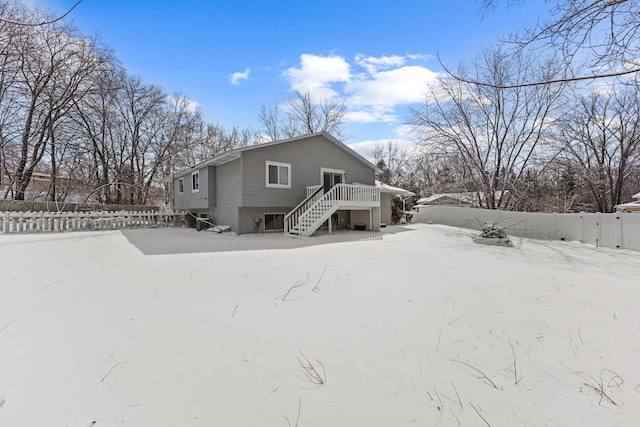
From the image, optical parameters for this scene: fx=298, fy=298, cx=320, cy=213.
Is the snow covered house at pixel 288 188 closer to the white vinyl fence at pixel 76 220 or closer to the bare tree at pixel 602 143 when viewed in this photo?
the white vinyl fence at pixel 76 220

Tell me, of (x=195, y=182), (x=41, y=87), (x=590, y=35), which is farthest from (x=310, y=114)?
(x=590, y=35)

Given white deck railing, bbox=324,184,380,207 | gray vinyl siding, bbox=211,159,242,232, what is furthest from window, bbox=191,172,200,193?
white deck railing, bbox=324,184,380,207

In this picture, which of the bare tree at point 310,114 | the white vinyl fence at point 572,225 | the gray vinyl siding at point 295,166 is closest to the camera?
the white vinyl fence at point 572,225

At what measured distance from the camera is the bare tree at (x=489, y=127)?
56.3 ft

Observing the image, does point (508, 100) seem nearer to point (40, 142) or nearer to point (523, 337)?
point (523, 337)

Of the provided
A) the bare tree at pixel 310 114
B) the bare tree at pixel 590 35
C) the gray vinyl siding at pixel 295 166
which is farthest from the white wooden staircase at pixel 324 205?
the bare tree at pixel 310 114

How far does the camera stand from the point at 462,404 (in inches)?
81.0

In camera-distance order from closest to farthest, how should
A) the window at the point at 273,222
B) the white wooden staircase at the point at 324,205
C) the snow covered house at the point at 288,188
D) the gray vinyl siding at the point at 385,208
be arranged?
the white wooden staircase at the point at 324,205, the snow covered house at the point at 288,188, the window at the point at 273,222, the gray vinyl siding at the point at 385,208

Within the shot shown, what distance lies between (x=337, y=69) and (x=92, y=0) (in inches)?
614

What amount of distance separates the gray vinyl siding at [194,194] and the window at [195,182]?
20cm

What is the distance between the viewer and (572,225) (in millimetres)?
12055

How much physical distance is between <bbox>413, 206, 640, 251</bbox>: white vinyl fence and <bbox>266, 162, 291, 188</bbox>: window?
10547mm

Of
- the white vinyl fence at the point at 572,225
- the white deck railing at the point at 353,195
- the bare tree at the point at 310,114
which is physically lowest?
the white vinyl fence at the point at 572,225

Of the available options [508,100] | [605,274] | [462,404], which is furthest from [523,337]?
[508,100]
